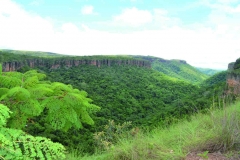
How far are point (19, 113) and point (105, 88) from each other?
5712 cm

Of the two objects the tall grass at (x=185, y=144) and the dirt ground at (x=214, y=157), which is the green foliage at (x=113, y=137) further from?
the dirt ground at (x=214, y=157)

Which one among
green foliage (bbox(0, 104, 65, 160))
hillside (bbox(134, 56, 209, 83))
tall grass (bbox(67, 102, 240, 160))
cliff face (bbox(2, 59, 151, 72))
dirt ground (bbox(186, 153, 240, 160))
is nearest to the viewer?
green foliage (bbox(0, 104, 65, 160))

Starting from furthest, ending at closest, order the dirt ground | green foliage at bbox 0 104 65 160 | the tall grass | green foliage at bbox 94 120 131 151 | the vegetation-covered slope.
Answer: the vegetation-covered slope, green foliage at bbox 94 120 131 151, the tall grass, the dirt ground, green foliage at bbox 0 104 65 160

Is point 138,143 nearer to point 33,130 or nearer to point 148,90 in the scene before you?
point 33,130

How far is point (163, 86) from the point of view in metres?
77.6

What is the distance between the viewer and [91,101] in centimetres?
623

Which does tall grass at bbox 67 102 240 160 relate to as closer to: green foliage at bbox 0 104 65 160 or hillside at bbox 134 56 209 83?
green foliage at bbox 0 104 65 160

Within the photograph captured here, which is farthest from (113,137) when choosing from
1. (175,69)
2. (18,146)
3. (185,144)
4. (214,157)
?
A: (175,69)

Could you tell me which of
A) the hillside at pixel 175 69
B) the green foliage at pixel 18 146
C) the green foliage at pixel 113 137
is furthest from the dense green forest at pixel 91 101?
the hillside at pixel 175 69

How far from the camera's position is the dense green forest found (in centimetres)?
439

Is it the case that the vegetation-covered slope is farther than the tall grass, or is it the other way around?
the vegetation-covered slope

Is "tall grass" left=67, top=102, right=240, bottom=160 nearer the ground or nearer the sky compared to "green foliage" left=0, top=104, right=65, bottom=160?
nearer the ground

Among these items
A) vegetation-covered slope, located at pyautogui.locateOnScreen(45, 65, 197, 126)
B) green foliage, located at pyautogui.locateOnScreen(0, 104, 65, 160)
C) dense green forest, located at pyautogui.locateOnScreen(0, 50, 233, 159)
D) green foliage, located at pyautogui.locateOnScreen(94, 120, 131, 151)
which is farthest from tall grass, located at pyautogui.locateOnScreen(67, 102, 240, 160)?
vegetation-covered slope, located at pyautogui.locateOnScreen(45, 65, 197, 126)

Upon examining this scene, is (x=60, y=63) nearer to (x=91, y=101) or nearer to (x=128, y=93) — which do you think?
(x=128, y=93)
